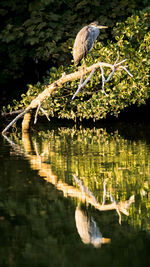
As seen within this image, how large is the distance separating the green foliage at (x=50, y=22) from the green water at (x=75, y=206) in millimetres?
6533

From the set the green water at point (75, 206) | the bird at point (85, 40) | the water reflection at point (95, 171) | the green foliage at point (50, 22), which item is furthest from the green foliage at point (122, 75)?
the green foliage at point (50, 22)

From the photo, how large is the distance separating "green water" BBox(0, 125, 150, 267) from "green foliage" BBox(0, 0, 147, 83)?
6.53 m

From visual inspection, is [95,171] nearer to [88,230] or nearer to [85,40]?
[88,230]

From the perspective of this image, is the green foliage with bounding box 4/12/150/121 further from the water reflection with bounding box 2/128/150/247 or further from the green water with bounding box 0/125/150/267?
the green water with bounding box 0/125/150/267

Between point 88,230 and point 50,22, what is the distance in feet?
38.2

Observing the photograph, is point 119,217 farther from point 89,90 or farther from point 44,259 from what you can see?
point 89,90

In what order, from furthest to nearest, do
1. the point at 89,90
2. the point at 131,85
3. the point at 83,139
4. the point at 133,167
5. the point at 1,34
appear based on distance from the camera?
the point at 1,34 → the point at 89,90 → the point at 131,85 → the point at 83,139 → the point at 133,167

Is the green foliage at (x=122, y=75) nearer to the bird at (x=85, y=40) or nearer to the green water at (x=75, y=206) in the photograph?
the bird at (x=85, y=40)

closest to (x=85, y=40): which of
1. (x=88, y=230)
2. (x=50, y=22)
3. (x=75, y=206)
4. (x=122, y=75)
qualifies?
(x=122, y=75)

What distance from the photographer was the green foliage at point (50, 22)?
50.3 ft

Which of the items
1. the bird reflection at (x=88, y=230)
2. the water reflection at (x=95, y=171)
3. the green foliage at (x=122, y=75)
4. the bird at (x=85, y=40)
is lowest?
the water reflection at (x=95, y=171)

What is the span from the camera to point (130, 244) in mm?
4062

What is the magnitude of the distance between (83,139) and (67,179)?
176 inches

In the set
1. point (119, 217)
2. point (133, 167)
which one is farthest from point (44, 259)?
point (133, 167)
